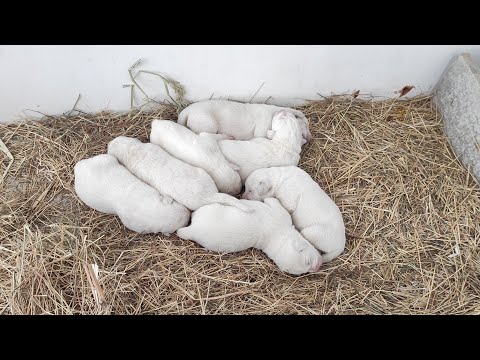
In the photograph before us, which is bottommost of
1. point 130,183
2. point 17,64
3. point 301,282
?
point 301,282

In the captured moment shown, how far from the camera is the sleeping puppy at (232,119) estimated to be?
2.79m

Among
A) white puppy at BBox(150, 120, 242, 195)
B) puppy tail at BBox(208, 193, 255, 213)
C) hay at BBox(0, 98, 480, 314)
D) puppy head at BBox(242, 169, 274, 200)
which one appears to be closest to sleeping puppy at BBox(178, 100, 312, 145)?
white puppy at BBox(150, 120, 242, 195)

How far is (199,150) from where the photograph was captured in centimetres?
257

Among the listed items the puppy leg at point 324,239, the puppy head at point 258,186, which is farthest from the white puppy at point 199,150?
the puppy leg at point 324,239

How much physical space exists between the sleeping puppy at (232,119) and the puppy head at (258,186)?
1.10 feet

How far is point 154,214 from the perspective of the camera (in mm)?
2400

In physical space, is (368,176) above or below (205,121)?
below

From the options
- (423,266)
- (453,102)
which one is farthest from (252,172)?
(453,102)

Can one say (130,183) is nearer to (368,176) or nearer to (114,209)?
(114,209)

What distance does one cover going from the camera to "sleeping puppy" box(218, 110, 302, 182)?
106 inches

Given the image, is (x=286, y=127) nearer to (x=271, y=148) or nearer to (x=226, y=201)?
(x=271, y=148)

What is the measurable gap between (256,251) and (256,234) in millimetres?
165

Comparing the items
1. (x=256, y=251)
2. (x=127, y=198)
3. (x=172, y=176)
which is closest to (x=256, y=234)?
(x=256, y=251)

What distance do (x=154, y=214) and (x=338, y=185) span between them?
1061mm
